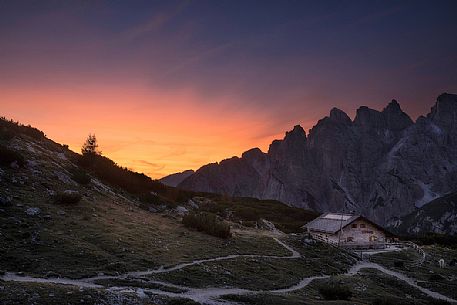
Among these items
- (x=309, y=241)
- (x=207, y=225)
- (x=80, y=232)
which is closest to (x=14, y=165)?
(x=80, y=232)

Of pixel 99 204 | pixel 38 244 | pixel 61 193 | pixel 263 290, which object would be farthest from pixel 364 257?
pixel 38 244

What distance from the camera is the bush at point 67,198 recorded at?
39.9 metres

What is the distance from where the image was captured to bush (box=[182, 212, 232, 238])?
1929 inches

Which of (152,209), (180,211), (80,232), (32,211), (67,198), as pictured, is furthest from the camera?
(180,211)

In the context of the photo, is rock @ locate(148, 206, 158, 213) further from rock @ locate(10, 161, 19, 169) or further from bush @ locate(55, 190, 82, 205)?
rock @ locate(10, 161, 19, 169)

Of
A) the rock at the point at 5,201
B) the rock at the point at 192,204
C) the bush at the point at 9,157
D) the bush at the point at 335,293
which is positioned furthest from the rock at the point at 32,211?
the rock at the point at 192,204

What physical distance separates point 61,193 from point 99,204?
606 centimetres

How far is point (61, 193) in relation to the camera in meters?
40.8

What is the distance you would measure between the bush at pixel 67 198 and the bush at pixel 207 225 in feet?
50.2

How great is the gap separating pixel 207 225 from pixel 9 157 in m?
24.3

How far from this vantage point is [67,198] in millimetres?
40344

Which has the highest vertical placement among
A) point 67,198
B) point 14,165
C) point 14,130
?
point 14,130

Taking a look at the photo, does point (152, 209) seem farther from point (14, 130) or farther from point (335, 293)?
point (335, 293)

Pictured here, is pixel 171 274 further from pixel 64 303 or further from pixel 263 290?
pixel 64 303
